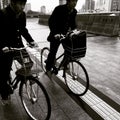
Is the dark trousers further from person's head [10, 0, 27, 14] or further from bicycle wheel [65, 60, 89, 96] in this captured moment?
person's head [10, 0, 27, 14]

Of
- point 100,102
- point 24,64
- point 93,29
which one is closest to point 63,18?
point 24,64

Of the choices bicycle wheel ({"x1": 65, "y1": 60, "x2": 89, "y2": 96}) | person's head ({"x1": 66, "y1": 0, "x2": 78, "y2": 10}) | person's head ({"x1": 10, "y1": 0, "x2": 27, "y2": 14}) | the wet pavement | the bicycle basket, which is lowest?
the wet pavement

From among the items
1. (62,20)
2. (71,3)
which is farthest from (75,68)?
(71,3)

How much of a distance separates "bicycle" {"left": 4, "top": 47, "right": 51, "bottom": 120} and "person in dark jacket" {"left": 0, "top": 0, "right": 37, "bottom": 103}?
17 cm

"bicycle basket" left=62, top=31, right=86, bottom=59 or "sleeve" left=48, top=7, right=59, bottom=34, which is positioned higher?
"sleeve" left=48, top=7, right=59, bottom=34

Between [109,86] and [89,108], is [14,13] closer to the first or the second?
[89,108]

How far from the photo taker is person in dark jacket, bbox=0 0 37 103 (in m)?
2.50

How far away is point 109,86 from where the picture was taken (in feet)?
13.3

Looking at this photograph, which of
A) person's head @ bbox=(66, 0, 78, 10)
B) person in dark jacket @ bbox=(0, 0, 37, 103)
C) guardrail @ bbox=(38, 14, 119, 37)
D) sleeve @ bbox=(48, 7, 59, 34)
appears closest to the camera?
person in dark jacket @ bbox=(0, 0, 37, 103)

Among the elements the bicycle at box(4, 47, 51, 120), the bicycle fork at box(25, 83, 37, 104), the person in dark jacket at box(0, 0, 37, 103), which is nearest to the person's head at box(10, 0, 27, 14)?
the person in dark jacket at box(0, 0, 37, 103)

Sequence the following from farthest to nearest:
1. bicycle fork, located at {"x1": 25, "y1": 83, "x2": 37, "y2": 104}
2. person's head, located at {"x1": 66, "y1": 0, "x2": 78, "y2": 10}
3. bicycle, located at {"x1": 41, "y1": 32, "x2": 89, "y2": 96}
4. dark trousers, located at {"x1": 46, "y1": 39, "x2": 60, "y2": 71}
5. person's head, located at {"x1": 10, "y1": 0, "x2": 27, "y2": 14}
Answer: dark trousers, located at {"x1": 46, "y1": 39, "x2": 60, "y2": 71} < person's head, located at {"x1": 66, "y1": 0, "x2": 78, "y2": 10} < bicycle, located at {"x1": 41, "y1": 32, "x2": 89, "y2": 96} < bicycle fork, located at {"x1": 25, "y1": 83, "x2": 37, "y2": 104} < person's head, located at {"x1": 10, "y1": 0, "x2": 27, "y2": 14}

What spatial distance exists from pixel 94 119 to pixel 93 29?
1018cm

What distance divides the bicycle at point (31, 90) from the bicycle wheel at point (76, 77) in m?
0.91

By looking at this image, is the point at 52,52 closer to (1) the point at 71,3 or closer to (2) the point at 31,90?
(1) the point at 71,3
